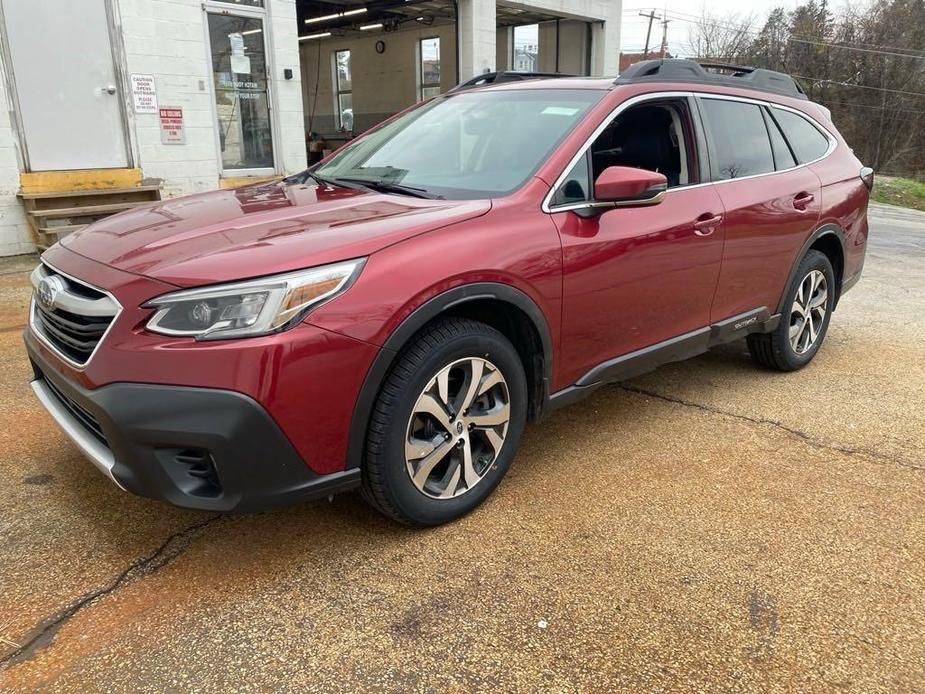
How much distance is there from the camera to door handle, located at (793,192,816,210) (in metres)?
4.24

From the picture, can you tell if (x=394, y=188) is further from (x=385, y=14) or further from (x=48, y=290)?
(x=385, y=14)

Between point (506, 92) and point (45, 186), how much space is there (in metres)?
6.34

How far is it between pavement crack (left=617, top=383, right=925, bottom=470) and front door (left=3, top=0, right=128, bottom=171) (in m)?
6.81

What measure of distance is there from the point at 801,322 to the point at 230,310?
3.76 m

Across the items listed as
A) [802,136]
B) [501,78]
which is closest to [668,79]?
[501,78]

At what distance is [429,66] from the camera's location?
20.3 m

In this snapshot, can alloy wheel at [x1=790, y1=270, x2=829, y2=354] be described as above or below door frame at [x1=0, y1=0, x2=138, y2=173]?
below

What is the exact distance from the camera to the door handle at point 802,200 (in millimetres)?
4242

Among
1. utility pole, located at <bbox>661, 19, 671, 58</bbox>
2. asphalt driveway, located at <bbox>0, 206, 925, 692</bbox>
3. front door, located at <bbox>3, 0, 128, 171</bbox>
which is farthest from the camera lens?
utility pole, located at <bbox>661, 19, 671, 58</bbox>

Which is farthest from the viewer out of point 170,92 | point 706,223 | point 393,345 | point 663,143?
point 170,92

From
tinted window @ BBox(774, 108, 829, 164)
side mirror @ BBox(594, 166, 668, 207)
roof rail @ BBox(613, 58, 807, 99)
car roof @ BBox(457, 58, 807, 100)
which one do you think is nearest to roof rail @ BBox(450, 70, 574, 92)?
car roof @ BBox(457, 58, 807, 100)

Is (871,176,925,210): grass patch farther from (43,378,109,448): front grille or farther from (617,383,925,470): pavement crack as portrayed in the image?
(43,378,109,448): front grille

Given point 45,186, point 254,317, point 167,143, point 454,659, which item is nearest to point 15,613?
point 254,317

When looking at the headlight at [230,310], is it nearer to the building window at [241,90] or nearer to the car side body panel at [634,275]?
the car side body panel at [634,275]
